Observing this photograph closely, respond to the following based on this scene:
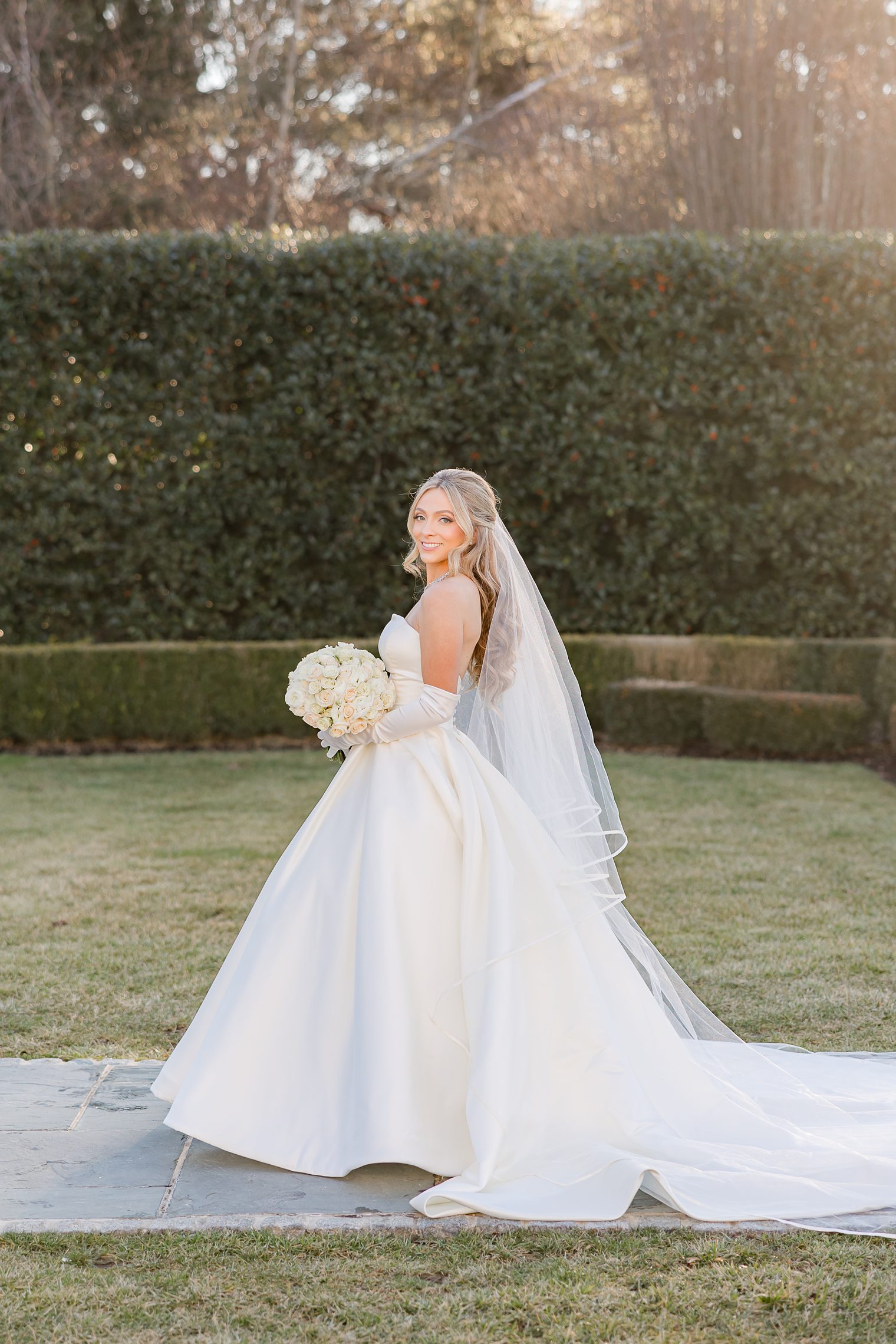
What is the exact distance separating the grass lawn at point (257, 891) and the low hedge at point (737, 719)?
1.32ft

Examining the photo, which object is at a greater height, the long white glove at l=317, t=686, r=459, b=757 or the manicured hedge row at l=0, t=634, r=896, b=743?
the long white glove at l=317, t=686, r=459, b=757

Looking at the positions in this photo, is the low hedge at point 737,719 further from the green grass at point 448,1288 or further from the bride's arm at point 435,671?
the green grass at point 448,1288

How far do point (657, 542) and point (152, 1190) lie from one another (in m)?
8.91

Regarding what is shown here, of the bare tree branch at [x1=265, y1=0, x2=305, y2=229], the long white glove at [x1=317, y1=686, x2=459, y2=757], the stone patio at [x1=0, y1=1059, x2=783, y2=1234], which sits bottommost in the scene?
the stone patio at [x1=0, y1=1059, x2=783, y2=1234]

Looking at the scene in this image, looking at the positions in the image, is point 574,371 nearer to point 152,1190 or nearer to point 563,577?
point 563,577

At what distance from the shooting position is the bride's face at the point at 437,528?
3559 mm

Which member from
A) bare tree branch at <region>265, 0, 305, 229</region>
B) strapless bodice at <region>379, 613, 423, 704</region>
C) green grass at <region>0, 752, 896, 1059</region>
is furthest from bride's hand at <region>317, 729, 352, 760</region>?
bare tree branch at <region>265, 0, 305, 229</region>

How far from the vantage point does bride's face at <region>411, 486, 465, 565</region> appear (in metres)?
3.56

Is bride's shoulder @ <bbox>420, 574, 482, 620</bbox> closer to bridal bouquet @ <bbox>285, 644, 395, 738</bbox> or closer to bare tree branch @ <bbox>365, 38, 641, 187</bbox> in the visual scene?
bridal bouquet @ <bbox>285, 644, 395, 738</bbox>

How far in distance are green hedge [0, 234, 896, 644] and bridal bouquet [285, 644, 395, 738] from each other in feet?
25.8

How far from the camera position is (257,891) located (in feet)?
20.0

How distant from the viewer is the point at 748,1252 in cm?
276

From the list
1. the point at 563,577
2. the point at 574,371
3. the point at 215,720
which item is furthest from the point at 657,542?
the point at 215,720

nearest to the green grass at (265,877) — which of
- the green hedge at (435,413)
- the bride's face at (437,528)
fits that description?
the bride's face at (437,528)
